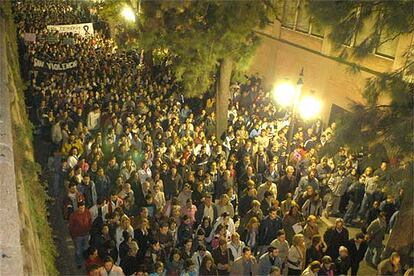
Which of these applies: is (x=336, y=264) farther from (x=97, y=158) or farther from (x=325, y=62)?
(x=325, y=62)

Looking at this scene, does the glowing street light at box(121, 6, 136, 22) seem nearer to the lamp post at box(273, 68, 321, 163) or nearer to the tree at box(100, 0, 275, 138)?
the tree at box(100, 0, 275, 138)

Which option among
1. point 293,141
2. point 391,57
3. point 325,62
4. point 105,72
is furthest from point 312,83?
point 105,72

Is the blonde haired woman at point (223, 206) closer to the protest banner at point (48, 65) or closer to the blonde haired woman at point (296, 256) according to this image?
the blonde haired woman at point (296, 256)

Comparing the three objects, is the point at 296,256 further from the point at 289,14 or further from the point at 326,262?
the point at 289,14

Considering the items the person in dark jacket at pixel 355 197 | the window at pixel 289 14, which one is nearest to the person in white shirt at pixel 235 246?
the person in dark jacket at pixel 355 197

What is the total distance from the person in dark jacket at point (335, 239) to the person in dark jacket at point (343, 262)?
0.28 metres

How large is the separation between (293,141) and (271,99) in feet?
17.2

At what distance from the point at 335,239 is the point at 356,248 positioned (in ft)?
1.58

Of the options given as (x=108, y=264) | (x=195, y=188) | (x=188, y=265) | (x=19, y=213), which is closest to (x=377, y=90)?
(x=195, y=188)

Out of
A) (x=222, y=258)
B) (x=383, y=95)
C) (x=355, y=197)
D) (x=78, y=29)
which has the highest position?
(x=78, y=29)

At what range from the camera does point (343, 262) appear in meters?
8.45

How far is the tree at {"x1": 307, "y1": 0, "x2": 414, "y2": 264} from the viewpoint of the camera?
908 centimetres

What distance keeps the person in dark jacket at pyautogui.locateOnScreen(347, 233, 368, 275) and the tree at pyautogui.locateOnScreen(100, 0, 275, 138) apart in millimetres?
7897

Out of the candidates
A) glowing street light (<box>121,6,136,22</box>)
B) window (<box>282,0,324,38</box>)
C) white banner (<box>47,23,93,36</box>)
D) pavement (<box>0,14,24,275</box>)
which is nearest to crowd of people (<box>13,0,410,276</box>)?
pavement (<box>0,14,24,275</box>)
